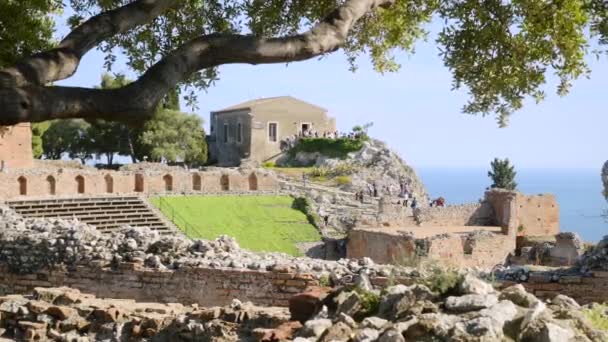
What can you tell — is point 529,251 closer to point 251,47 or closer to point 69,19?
point 69,19

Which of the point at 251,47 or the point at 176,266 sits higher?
the point at 251,47

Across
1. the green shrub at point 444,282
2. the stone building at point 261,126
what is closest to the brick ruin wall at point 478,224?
the green shrub at point 444,282

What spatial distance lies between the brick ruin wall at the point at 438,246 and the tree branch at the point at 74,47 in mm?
18259

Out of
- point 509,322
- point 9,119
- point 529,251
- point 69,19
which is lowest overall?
point 529,251

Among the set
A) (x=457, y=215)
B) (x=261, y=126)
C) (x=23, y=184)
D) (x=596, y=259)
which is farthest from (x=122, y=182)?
(x=596, y=259)

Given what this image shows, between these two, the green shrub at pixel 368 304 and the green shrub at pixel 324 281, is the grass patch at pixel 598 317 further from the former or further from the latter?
the green shrub at pixel 324 281

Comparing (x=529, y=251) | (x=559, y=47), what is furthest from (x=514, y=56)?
(x=529, y=251)

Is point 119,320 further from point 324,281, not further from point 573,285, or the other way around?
point 573,285

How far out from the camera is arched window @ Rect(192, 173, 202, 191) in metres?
41.8

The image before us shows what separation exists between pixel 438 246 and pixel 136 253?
1590 centimetres

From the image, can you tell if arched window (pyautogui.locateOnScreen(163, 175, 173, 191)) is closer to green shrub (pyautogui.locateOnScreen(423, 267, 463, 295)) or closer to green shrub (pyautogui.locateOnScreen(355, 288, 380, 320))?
green shrub (pyautogui.locateOnScreen(355, 288, 380, 320))

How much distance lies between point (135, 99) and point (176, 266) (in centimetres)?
567

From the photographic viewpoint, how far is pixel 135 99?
6.38m

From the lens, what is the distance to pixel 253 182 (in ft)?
141
